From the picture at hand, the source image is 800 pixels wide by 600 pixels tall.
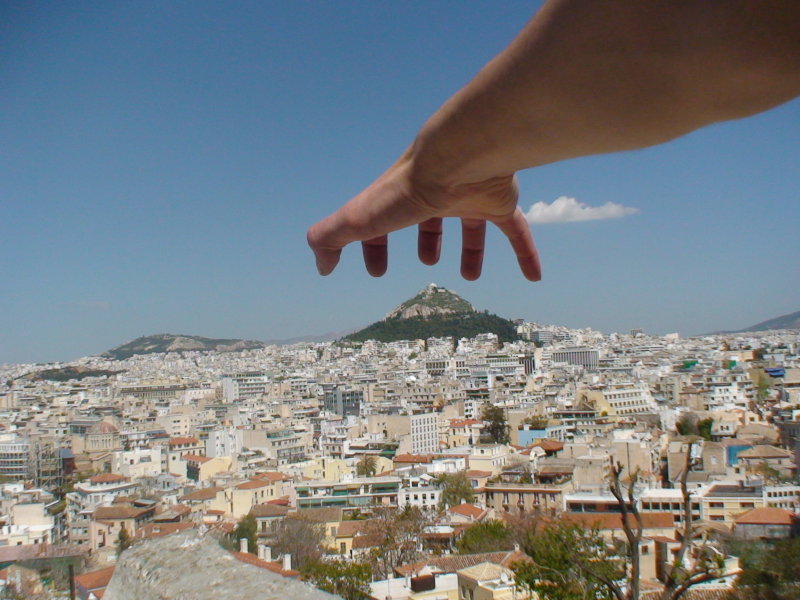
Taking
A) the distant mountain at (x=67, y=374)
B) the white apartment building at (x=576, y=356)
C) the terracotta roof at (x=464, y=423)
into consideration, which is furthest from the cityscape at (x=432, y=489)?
the distant mountain at (x=67, y=374)

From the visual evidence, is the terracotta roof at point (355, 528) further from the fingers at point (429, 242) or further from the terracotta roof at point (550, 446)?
the fingers at point (429, 242)

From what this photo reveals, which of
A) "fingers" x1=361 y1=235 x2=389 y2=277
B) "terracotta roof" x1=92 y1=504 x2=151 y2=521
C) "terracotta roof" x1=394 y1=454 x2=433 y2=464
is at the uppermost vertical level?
"fingers" x1=361 y1=235 x2=389 y2=277

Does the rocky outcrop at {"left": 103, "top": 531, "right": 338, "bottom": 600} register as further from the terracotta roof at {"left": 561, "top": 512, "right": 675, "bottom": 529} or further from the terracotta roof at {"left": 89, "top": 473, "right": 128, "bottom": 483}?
the terracotta roof at {"left": 89, "top": 473, "right": 128, "bottom": 483}

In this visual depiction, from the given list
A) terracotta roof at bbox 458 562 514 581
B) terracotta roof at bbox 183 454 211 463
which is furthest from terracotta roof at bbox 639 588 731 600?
terracotta roof at bbox 183 454 211 463

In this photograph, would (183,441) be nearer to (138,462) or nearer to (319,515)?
(138,462)

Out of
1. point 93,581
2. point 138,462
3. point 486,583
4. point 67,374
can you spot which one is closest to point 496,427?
point 138,462

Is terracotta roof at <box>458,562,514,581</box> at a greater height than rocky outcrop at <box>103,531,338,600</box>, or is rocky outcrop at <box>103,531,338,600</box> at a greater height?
rocky outcrop at <box>103,531,338,600</box>
